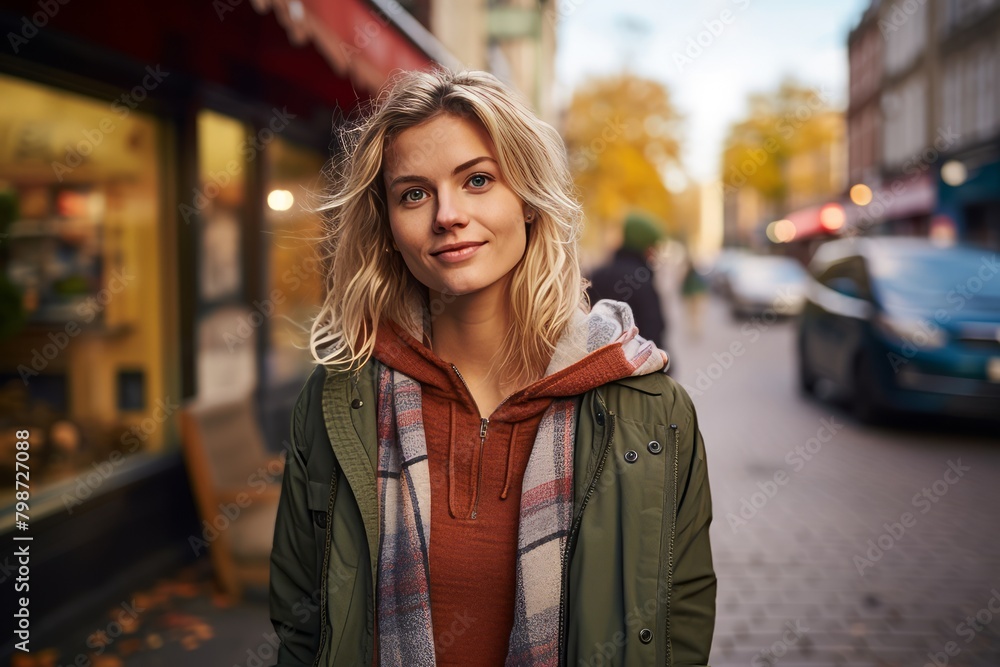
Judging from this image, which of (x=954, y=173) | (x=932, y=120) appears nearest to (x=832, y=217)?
(x=932, y=120)

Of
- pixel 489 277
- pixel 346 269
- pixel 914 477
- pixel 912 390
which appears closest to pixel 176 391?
pixel 346 269

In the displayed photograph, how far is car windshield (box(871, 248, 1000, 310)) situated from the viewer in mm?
8180

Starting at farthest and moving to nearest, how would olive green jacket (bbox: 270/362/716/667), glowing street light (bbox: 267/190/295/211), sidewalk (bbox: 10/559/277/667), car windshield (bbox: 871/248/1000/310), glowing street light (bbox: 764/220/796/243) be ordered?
glowing street light (bbox: 764/220/796/243) → car windshield (bbox: 871/248/1000/310) → glowing street light (bbox: 267/190/295/211) → sidewalk (bbox: 10/559/277/667) → olive green jacket (bbox: 270/362/716/667)

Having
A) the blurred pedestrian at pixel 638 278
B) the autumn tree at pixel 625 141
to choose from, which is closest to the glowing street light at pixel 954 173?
the autumn tree at pixel 625 141

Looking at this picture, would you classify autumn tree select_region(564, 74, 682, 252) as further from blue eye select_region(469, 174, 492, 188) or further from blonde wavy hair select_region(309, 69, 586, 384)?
blue eye select_region(469, 174, 492, 188)

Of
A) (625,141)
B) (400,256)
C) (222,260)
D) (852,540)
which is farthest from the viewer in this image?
(625,141)

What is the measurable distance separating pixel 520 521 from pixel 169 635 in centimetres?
322

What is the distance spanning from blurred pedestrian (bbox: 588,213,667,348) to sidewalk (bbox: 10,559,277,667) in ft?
9.57

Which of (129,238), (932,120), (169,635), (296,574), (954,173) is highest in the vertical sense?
(932,120)

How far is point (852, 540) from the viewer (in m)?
5.41

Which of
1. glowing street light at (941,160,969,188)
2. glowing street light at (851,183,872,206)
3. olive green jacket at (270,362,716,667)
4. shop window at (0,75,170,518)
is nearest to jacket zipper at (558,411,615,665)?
olive green jacket at (270,362,716,667)

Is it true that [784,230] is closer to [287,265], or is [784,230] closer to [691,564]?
[287,265]

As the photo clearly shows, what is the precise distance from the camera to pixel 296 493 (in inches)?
70.9

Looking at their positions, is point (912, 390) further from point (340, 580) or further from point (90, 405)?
point (340, 580)
